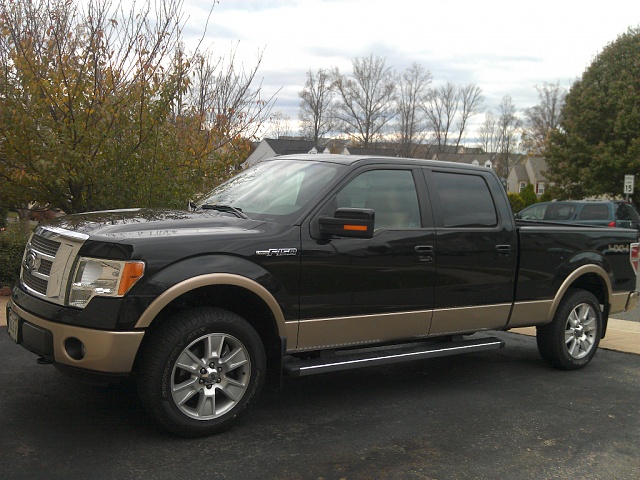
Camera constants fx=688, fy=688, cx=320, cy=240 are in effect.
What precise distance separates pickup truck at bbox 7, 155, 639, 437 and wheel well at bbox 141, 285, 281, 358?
0.04 feet

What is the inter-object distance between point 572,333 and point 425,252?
2.22 m

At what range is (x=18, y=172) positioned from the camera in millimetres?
8500

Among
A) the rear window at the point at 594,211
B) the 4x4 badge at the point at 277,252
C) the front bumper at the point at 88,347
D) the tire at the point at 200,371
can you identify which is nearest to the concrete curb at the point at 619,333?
the front bumper at the point at 88,347

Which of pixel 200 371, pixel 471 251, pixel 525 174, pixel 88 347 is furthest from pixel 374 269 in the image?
pixel 525 174

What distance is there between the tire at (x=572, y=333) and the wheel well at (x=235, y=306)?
10.1ft

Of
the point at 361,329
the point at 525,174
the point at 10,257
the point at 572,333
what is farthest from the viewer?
the point at 525,174

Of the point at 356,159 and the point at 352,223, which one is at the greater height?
the point at 356,159

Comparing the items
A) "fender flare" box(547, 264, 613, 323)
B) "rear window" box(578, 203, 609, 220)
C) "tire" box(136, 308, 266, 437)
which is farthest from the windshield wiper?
"rear window" box(578, 203, 609, 220)

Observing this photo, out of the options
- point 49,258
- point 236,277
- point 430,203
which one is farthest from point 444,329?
point 49,258

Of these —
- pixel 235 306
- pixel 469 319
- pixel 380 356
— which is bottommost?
pixel 380 356

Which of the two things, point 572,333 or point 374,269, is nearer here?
point 374,269

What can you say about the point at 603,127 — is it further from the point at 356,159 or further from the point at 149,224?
the point at 149,224

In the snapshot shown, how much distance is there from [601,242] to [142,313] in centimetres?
474

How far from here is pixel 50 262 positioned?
14.5ft
